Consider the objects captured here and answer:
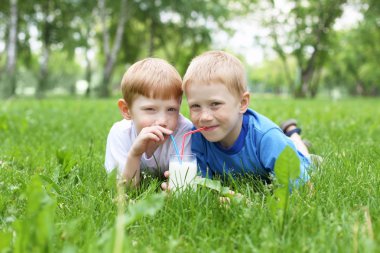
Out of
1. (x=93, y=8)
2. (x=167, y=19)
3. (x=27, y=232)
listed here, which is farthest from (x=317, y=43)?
(x=27, y=232)

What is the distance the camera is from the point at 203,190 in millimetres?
2211

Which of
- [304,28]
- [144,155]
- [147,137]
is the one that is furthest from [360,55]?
[147,137]

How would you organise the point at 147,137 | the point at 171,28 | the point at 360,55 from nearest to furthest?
1. the point at 147,137
2. the point at 171,28
3. the point at 360,55

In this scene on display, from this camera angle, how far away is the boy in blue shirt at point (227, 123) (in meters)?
2.62

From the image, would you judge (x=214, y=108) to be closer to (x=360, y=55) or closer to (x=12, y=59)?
(x=12, y=59)

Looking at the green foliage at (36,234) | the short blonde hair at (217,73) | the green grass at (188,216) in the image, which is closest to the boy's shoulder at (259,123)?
the short blonde hair at (217,73)

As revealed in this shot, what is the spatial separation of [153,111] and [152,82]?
0.19 meters

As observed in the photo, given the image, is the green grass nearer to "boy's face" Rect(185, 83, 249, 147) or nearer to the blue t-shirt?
the blue t-shirt

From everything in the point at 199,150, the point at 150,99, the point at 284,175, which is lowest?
the point at 199,150

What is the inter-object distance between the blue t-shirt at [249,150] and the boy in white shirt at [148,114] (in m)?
0.14

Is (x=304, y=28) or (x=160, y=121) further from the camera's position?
(x=304, y=28)

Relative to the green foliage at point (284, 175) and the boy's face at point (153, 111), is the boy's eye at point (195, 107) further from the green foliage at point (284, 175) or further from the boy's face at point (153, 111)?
the green foliage at point (284, 175)

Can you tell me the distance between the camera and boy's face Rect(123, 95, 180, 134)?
276cm

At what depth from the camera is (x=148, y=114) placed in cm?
278
